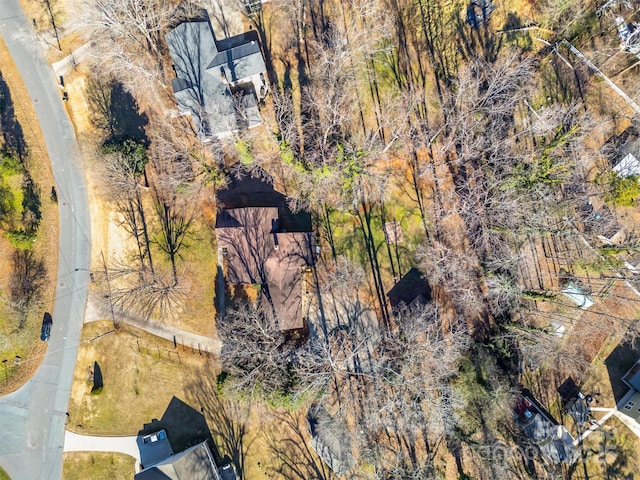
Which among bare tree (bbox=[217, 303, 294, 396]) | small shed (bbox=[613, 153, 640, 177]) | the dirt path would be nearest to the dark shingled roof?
bare tree (bbox=[217, 303, 294, 396])

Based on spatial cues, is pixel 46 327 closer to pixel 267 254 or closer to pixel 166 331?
pixel 166 331

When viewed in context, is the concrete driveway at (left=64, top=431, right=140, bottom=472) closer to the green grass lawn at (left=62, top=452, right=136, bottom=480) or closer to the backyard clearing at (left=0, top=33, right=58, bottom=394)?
the green grass lawn at (left=62, top=452, right=136, bottom=480)

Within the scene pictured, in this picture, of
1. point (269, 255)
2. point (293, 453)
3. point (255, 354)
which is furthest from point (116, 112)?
point (293, 453)

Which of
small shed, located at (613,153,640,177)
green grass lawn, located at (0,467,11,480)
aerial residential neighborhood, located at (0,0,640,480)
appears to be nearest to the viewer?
small shed, located at (613,153,640,177)

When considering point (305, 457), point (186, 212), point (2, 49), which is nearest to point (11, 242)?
point (186, 212)

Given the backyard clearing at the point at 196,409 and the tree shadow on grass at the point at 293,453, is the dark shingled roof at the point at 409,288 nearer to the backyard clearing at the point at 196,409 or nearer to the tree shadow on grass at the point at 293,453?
the tree shadow on grass at the point at 293,453

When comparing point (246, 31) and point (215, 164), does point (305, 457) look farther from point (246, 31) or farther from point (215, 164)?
point (246, 31)
